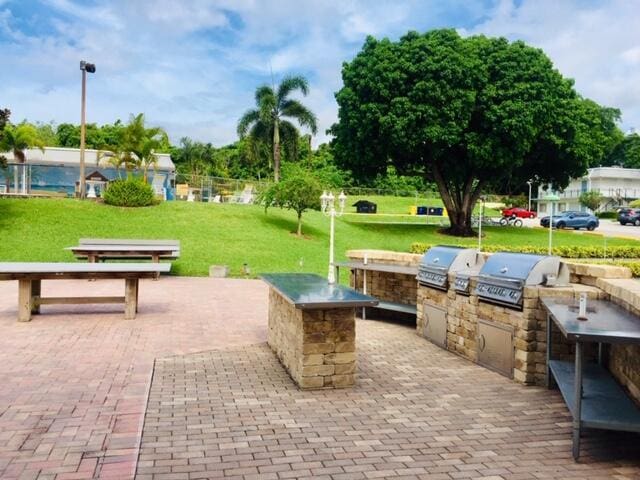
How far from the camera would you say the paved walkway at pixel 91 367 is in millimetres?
4094

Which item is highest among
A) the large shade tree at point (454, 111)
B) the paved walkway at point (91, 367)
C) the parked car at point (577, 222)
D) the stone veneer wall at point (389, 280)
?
the large shade tree at point (454, 111)

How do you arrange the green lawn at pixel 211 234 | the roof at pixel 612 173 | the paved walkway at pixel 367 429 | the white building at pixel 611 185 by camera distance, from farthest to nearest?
1. the roof at pixel 612 173
2. the white building at pixel 611 185
3. the green lawn at pixel 211 234
4. the paved walkway at pixel 367 429

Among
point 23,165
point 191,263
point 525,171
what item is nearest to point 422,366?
point 191,263

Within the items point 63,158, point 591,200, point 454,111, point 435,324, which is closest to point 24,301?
point 435,324

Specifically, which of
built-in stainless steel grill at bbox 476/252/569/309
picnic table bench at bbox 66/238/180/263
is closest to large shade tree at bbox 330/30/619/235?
picnic table bench at bbox 66/238/180/263

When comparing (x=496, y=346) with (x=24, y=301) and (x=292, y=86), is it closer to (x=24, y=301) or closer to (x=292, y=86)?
(x=24, y=301)

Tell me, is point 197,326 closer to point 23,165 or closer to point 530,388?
point 530,388

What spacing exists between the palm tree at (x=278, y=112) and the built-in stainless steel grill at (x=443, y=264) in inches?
1071

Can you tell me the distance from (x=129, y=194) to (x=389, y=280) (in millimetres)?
17844

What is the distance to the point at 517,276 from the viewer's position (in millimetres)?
6219

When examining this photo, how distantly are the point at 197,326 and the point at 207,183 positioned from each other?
89.2ft

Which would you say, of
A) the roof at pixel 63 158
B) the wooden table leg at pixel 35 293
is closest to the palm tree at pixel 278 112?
the roof at pixel 63 158

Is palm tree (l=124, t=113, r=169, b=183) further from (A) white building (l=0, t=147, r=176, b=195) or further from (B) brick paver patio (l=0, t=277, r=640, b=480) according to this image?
(B) brick paver patio (l=0, t=277, r=640, b=480)

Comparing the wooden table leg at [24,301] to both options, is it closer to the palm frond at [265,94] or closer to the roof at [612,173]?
the palm frond at [265,94]
